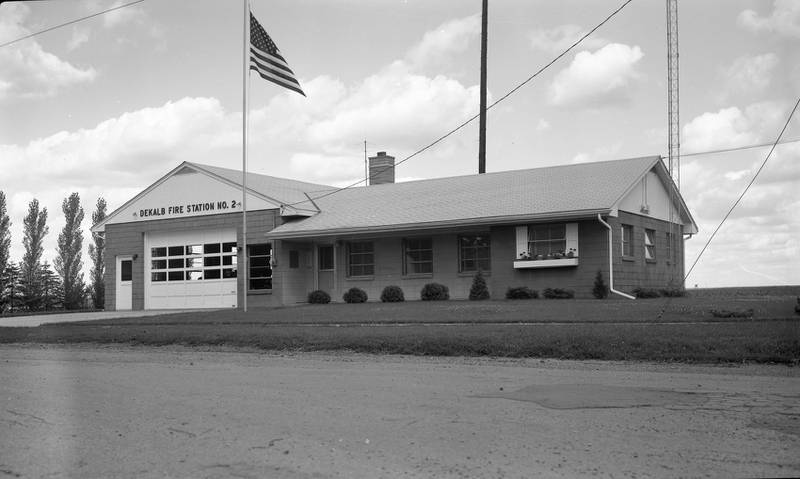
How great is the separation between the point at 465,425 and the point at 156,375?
557 centimetres

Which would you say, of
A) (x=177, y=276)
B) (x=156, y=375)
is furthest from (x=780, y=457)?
(x=177, y=276)

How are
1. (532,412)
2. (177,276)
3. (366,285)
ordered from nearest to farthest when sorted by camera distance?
(532,412), (366,285), (177,276)

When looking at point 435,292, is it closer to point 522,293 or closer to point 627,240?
point 522,293

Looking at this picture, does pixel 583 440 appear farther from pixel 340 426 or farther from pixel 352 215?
pixel 352 215

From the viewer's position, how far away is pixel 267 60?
25.4 meters

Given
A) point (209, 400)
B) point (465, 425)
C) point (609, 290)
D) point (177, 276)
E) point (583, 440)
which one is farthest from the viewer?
point (177, 276)

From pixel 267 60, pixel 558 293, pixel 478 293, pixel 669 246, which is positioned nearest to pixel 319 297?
pixel 478 293

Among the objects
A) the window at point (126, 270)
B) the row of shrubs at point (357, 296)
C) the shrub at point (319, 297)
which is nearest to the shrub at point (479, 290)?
the row of shrubs at point (357, 296)

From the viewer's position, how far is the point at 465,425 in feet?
22.7

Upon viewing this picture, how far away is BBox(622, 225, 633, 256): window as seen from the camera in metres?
26.6

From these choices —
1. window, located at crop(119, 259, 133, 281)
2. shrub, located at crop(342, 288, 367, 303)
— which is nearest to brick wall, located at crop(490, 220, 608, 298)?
shrub, located at crop(342, 288, 367, 303)

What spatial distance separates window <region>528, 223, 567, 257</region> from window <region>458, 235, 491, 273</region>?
2.12 metres

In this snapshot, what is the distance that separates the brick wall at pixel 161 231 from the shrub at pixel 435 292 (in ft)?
18.8

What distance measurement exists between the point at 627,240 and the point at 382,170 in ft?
44.0
